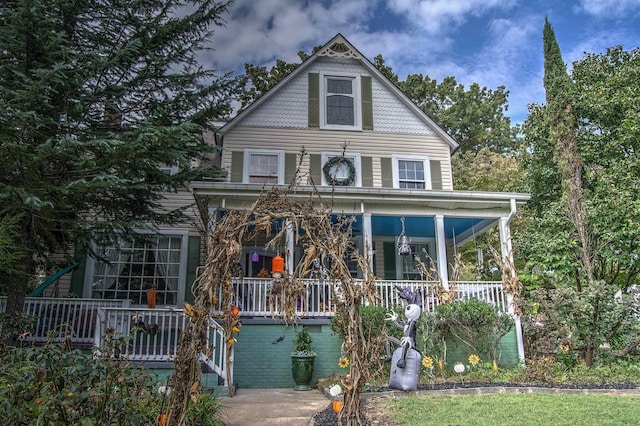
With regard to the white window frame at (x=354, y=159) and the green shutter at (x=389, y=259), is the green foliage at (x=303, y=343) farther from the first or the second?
Result: the white window frame at (x=354, y=159)

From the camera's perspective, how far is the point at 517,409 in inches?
220

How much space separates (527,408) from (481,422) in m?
0.99

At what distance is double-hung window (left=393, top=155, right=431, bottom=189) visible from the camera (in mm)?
13328

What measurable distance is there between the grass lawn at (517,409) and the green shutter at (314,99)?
888 cm

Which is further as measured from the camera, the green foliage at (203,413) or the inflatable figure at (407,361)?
the inflatable figure at (407,361)

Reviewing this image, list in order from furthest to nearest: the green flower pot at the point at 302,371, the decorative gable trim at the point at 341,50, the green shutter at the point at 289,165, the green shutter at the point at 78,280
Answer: the decorative gable trim at the point at 341,50 < the green shutter at the point at 289,165 < the green shutter at the point at 78,280 < the green flower pot at the point at 302,371

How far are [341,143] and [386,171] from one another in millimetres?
1511

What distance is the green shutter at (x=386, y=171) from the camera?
43.2 feet

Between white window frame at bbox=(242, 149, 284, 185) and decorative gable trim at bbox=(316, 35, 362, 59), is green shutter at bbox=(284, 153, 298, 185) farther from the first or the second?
decorative gable trim at bbox=(316, 35, 362, 59)

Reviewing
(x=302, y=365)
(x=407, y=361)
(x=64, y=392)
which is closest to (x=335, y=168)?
(x=302, y=365)

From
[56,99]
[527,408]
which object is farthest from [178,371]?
[56,99]

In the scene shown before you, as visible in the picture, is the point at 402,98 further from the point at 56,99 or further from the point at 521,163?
the point at 56,99

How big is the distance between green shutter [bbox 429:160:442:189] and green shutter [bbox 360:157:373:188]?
1.79 m

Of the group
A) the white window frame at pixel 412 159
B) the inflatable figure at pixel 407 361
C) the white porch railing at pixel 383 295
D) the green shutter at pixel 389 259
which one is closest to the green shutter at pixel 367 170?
the white window frame at pixel 412 159
